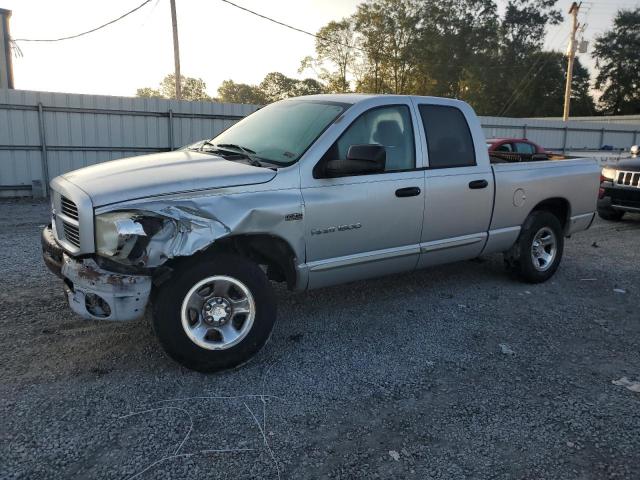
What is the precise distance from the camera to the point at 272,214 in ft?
12.2

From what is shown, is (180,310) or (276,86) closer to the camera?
(180,310)

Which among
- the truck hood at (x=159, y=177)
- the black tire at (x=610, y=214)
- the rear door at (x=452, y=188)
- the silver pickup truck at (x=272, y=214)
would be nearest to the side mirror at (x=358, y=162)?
the silver pickup truck at (x=272, y=214)

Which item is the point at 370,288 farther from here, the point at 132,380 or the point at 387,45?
the point at 387,45

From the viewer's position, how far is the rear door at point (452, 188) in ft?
15.4

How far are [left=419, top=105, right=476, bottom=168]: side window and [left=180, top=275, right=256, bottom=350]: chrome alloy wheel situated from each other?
2.13 metres

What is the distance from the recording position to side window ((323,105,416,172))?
420cm

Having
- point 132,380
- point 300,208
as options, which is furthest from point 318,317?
point 132,380

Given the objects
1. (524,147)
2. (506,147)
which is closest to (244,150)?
(506,147)

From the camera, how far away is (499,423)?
3.12 metres

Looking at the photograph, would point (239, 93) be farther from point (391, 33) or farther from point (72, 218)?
point (72, 218)

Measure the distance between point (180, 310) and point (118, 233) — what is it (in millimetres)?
617

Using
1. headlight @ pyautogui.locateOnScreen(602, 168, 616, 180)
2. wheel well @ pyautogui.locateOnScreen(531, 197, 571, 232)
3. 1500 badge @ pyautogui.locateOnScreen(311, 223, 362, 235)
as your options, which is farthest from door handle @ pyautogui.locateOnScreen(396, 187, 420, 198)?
headlight @ pyautogui.locateOnScreen(602, 168, 616, 180)

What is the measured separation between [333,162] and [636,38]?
208ft

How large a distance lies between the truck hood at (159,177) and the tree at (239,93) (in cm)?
6362
